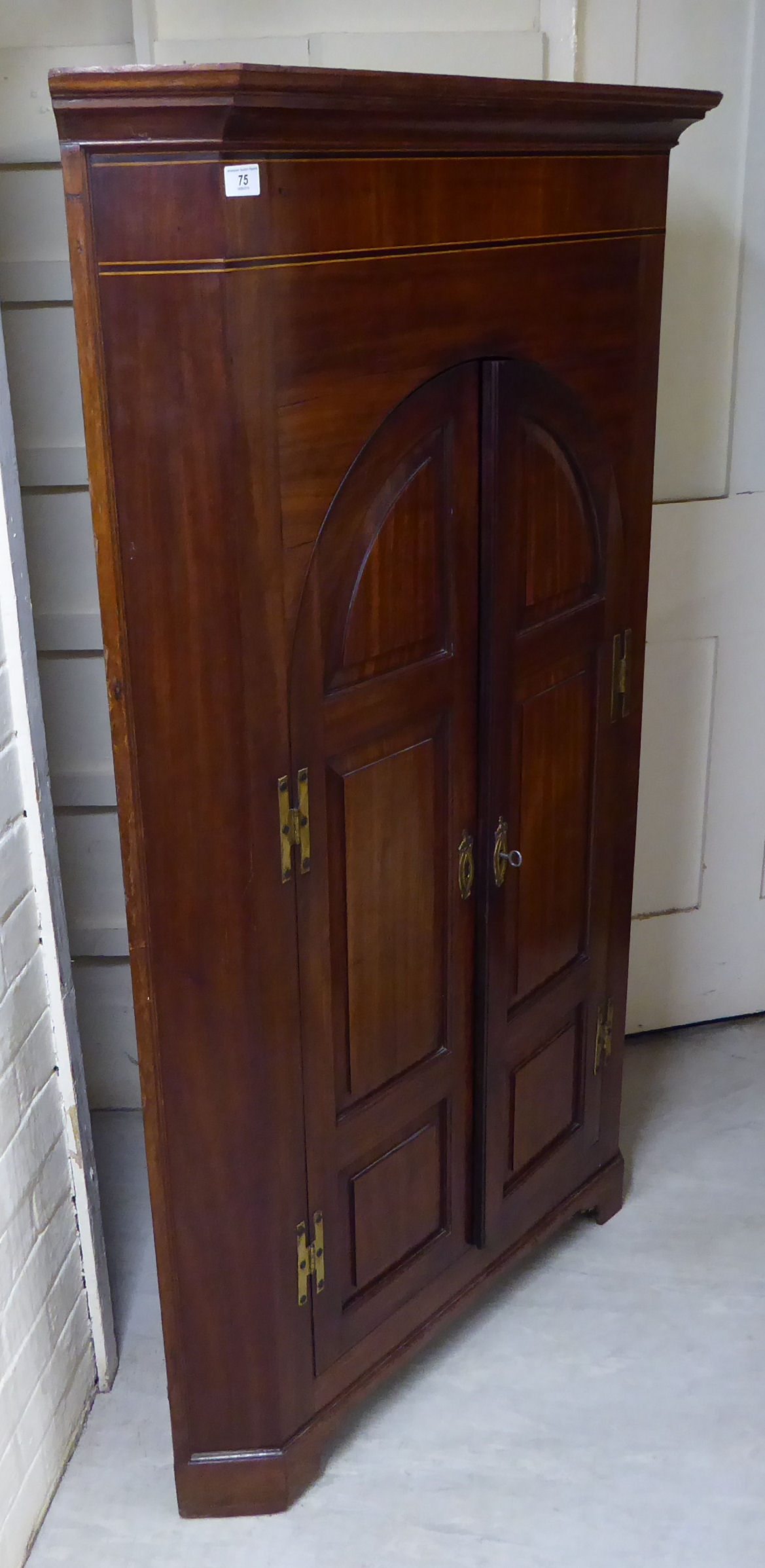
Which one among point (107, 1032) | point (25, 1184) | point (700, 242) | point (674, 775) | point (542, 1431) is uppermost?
point (700, 242)

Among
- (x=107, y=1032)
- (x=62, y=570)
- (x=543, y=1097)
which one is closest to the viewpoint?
(x=543, y=1097)

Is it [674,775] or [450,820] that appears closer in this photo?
[450,820]

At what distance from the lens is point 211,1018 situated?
1.70 metres

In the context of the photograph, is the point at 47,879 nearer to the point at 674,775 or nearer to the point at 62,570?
the point at 62,570

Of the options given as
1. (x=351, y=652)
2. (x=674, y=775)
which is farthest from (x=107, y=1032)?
(x=351, y=652)

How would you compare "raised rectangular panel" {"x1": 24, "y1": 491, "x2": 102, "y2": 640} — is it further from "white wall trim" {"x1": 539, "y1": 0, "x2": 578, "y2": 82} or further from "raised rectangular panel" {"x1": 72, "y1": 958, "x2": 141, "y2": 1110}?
"white wall trim" {"x1": 539, "y1": 0, "x2": 578, "y2": 82}

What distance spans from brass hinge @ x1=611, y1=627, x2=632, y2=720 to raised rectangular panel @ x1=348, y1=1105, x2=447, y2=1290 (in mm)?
728

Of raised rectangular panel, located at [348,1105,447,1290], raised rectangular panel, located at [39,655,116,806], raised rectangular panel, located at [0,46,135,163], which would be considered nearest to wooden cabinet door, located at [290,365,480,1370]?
raised rectangular panel, located at [348,1105,447,1290]

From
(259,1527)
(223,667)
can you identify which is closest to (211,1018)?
(223,667)

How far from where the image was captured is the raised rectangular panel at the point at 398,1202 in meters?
1.98

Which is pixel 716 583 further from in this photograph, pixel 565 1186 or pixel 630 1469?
pixel 630 1469

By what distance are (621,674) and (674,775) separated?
31.5 inches

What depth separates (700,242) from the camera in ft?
8.50

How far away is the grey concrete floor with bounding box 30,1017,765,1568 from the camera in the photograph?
192 centimetres
